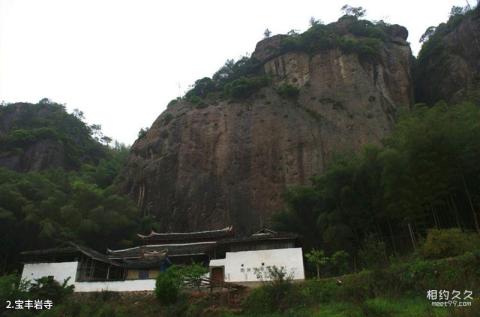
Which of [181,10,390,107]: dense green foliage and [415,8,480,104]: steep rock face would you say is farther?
[181,10,390,107]: dense green foliage

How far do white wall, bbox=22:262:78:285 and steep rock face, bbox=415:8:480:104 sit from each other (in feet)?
120

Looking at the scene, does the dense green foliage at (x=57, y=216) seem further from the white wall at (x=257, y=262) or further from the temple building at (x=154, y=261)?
→ the white wall at (x=257, y=262)

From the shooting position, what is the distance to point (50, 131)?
52000 mm

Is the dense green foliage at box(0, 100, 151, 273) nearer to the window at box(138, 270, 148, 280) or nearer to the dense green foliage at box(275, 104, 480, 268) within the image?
the window at box(138, 270, 148, 280)

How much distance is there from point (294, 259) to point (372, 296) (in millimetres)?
8151

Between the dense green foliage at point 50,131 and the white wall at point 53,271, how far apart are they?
27.2 m

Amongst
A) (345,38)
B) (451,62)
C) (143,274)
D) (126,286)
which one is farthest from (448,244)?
(345,38)

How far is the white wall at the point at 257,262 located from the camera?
24.0 meters

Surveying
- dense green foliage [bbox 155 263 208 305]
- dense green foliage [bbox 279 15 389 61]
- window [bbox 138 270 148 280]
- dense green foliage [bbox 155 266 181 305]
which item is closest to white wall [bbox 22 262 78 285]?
window [bbox 138 270 148 280]

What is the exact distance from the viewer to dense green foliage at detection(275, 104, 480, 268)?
2061 cm

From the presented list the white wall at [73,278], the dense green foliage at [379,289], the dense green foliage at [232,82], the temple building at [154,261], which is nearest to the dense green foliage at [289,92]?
the dense green foliage at [232,82]

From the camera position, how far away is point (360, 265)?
24.2 metres

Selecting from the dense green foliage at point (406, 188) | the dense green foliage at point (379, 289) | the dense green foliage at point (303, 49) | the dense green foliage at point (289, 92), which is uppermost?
the dense green foliage at point (303, 49)

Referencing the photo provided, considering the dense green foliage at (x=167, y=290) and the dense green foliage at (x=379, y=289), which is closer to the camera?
the dense green foliage at (x=379, y=289)
